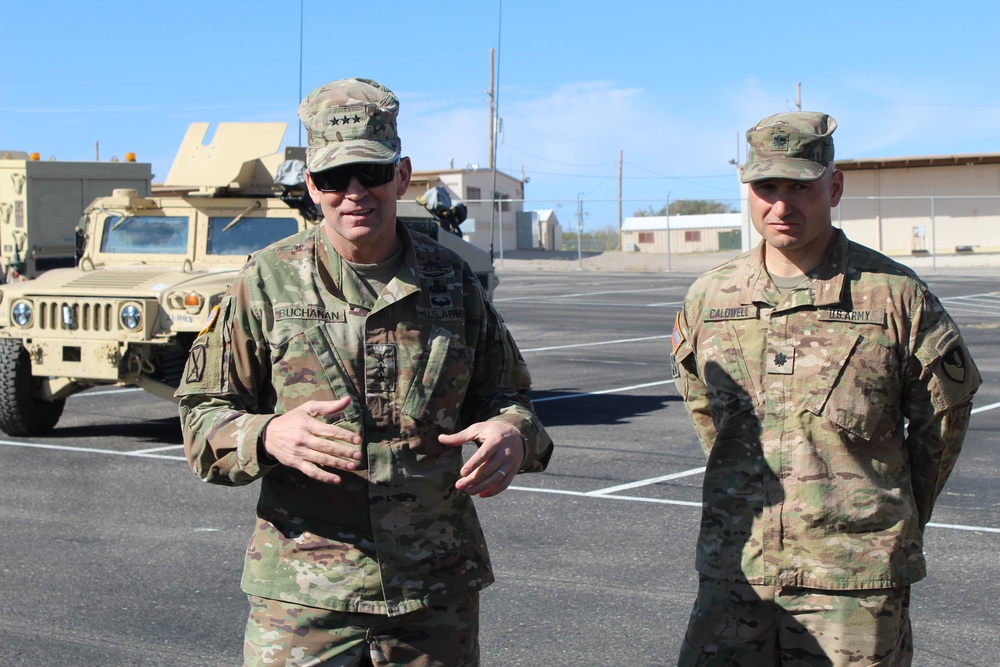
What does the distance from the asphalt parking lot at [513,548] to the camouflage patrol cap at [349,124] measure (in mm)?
2377

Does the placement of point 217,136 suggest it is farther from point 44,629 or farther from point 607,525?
point 44,629

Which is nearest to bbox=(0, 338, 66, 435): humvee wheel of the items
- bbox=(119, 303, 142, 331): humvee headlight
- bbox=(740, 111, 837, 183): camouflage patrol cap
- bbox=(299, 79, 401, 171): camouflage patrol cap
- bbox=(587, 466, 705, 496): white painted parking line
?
bbox=(119, 303, 142, 331): humvee headlight

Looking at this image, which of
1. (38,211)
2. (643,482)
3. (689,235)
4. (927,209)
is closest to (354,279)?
(643,482)

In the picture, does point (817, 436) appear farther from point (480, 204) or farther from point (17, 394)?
point (480, 204)

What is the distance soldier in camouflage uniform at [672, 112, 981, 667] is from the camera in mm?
2758

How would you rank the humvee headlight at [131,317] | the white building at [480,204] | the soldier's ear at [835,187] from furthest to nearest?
the white building at [480,204], the humvee headlight at [131,317], the soldier's ear at [835,187]

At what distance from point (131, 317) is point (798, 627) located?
6.62m

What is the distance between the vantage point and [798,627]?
9.07ft

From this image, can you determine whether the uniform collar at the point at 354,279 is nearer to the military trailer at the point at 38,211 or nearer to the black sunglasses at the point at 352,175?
the black sunglasses at the point at 352,175

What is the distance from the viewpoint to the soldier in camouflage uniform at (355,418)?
98.5 inches

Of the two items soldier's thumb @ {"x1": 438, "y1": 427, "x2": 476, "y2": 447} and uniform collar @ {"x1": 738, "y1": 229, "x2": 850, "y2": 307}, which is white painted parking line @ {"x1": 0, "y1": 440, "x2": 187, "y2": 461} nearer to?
uniform collar @ {"x1": 738, "y1": 229, "x2": 850, "y2": 307}

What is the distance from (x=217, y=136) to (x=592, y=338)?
7.27 metres

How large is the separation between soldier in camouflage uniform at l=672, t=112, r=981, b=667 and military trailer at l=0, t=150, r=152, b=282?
508 inches

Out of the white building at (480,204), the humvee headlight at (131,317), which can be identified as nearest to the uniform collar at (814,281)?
the humvee headlight at (131,317)
